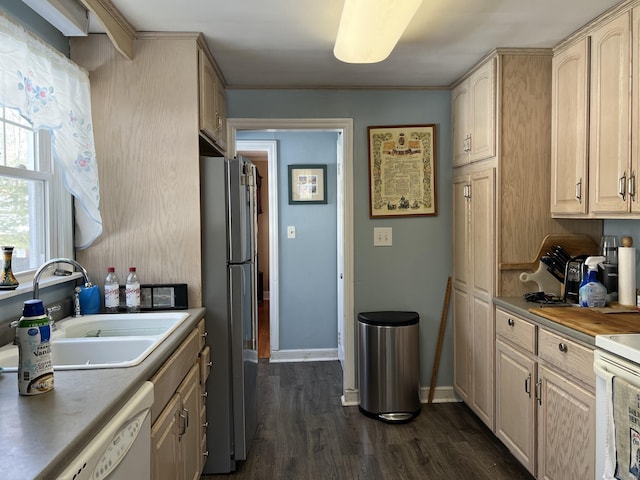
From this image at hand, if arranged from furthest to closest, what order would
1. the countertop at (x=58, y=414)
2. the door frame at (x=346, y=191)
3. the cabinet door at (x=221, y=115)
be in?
the door frame at (x=346, y=191)
the cabinet door at (x=221, y=115)
the countertop at (x=58, y=414)

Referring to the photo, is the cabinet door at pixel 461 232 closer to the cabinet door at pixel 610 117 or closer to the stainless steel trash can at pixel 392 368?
the stainless steel trash can at pixel 392 368

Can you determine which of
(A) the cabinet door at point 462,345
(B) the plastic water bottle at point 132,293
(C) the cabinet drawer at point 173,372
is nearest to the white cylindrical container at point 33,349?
(C) the cabinet drawer at point 173,372

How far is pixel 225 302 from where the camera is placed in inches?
95.3

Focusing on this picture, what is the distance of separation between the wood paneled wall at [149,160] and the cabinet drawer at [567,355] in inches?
66.4

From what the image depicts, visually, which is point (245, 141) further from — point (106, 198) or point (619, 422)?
point (619, 422)

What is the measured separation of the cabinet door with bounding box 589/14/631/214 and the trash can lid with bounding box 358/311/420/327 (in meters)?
1.31

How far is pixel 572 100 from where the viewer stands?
2336 mm

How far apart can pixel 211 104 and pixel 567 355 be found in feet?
7.29

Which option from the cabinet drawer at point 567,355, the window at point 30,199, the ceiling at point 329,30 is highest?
the ceiling at point 329,30

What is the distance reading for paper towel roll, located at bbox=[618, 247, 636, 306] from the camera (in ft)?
6.98

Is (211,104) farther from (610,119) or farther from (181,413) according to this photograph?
(610,119)

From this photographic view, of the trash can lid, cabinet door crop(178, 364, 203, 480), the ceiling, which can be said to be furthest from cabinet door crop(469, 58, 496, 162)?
cabinet door crop(178, 364, 203, 480)

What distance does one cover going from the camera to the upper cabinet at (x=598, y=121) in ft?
6.41

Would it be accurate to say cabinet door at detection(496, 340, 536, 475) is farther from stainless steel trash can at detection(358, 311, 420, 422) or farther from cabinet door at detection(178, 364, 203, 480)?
cabinet door at detection(178, 364, 203, 480)
